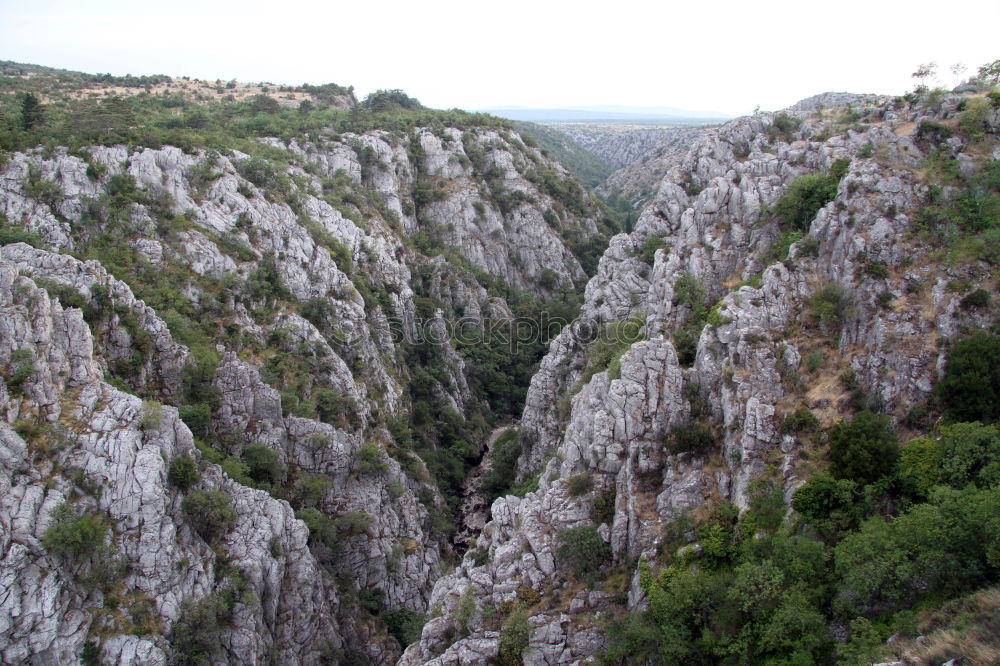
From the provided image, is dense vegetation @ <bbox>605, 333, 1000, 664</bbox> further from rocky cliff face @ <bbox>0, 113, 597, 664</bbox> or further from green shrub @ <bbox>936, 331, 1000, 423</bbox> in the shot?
rocky cliff face @ <bbox>0, 113, 597, 664</bbox>

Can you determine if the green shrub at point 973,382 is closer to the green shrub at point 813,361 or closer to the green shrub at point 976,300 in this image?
the green shrub at point 976,300

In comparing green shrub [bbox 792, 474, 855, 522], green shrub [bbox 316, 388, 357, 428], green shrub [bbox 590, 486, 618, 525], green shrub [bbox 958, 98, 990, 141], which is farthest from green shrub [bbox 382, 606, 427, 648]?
green shrub [bbox 958, 98, 990, 141]

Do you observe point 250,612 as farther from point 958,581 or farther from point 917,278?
point 917,278

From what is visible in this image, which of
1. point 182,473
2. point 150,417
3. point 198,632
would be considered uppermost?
point 150,417

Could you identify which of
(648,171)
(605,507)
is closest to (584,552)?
(605,507)

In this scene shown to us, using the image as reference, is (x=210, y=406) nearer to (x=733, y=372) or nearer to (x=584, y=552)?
(x=584, y=552)

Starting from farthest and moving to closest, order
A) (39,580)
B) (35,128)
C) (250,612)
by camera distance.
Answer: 1. (35,128)
2. (250,612)
3. (39,580)

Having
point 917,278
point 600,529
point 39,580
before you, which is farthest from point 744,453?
point 39,580
